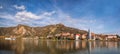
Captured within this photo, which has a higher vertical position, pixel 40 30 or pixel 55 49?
pixel 40 30

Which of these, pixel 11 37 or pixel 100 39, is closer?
pixel 11 37

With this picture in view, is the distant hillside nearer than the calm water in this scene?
No

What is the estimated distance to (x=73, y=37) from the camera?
45.4 metres

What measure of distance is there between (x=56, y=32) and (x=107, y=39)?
15253 millimetres

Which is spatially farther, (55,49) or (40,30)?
(40,30)

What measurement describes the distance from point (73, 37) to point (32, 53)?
1335 inches

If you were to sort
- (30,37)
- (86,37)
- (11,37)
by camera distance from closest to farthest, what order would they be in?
(11,37), (30,37), (86,37)

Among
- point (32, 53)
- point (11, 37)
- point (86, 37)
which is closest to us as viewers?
point (32, 53)

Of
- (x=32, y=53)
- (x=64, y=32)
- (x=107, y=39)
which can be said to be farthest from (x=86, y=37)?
(x=32, y=53)

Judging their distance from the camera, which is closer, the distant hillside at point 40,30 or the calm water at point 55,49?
the calm water at point 55,49

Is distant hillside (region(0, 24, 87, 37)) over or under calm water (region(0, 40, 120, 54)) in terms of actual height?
over

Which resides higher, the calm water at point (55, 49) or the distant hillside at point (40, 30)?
the distant hillside at point (40, 30)

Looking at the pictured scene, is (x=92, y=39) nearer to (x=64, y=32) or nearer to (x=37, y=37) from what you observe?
(x=64, y=32)

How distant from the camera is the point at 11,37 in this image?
135 ft
